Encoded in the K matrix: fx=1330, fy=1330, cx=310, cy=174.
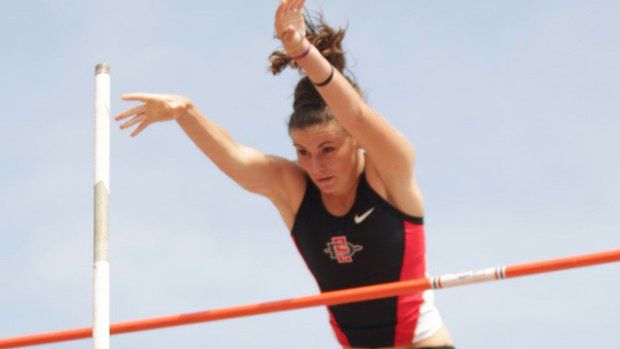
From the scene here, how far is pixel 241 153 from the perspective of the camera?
697 centimetres

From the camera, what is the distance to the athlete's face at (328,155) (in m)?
6.77

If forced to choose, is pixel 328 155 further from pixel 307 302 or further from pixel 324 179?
pixel 307 302

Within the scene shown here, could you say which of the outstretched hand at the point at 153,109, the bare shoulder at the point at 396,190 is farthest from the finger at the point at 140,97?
the bare shoulder at the point at 396,190

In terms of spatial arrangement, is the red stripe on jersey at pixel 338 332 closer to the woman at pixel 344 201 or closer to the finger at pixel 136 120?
the woman at pixel 344 201

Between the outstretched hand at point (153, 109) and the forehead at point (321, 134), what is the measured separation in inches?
24.4

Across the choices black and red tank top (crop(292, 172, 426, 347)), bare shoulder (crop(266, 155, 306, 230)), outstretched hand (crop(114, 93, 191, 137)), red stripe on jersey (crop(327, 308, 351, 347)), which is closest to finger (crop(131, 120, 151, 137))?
outstretched hand (crop(114, 93, 191, 137))

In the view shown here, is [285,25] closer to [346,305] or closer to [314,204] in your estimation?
[314,204]

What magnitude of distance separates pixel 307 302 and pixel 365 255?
0.39 m

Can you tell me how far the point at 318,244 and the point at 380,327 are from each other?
1.79 ft

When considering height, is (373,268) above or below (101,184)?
below

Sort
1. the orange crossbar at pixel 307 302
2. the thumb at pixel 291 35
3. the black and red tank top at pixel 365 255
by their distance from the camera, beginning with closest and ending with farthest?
the thumb at pixel 291 35 < the orange crossbar at pixel 307 302 < the black and red tank top at pixel 365 255

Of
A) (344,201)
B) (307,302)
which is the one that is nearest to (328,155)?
(344,201)

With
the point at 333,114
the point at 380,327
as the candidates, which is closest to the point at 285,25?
the point at 333,114

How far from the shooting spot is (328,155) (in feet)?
22.3
